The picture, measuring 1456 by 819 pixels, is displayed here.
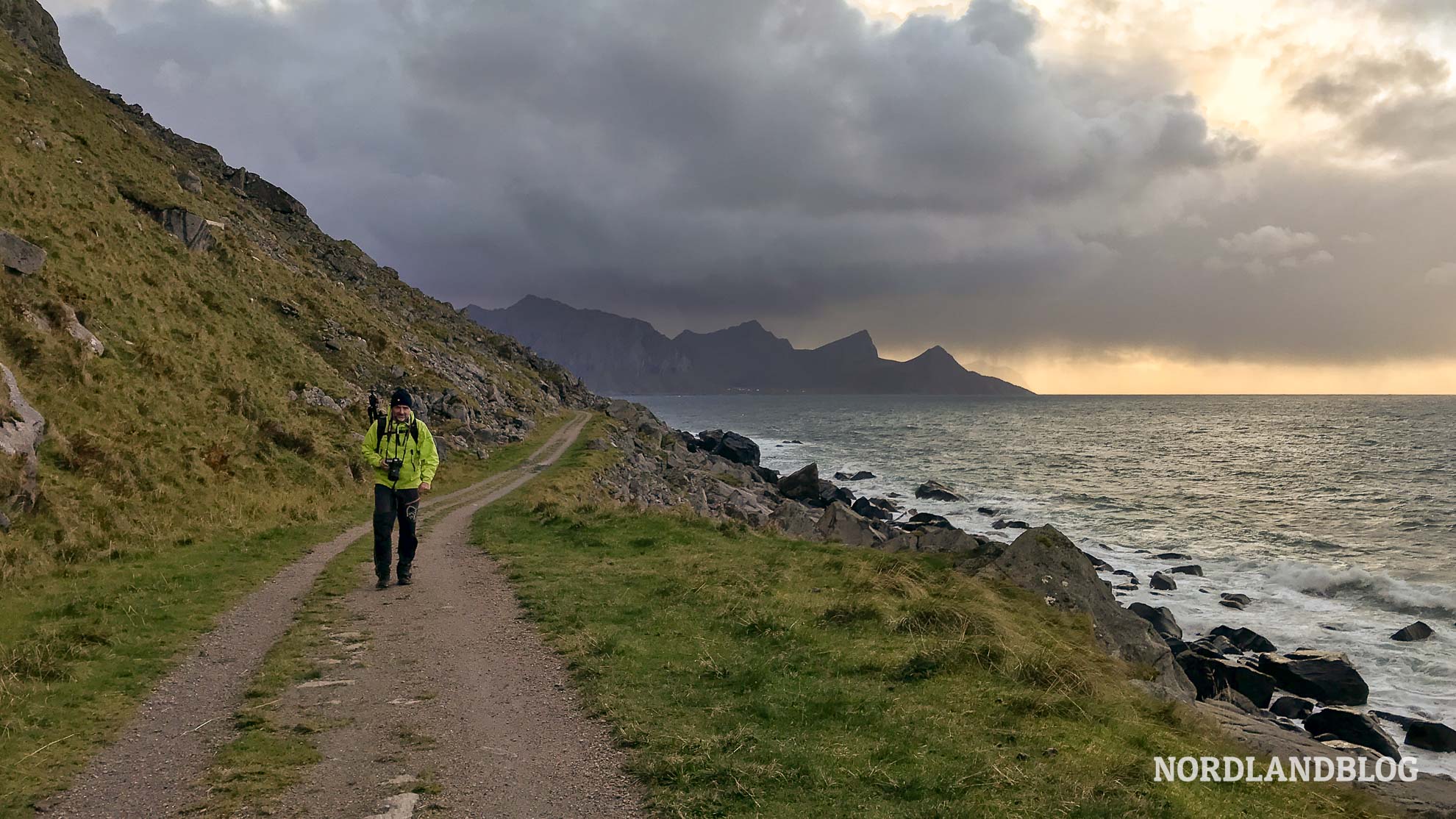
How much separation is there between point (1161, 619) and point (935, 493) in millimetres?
36783

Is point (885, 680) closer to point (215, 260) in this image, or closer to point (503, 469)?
point (503, 469)

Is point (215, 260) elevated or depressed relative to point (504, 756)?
elevated

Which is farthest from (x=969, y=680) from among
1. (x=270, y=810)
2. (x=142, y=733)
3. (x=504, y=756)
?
(x=142, y=733)

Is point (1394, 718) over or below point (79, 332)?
below

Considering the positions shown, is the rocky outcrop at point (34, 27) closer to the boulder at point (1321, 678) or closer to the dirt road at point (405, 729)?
the dirt road at point (405, 729)

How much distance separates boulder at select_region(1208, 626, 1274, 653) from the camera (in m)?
27.6

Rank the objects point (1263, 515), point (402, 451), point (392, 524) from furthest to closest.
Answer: point (1263, 515)
point (392, 524)
point (402, 451)

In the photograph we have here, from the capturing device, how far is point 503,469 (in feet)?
134

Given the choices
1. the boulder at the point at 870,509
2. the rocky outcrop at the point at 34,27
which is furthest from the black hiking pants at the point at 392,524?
the rocky outcrop at the point at 34,27

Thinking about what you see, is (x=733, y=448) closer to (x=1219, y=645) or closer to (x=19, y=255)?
(x=1219, y=645)

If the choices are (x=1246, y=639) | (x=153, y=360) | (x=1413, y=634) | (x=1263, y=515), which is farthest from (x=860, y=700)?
(x=1263, y=515)

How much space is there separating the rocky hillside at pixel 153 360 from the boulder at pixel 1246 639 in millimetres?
33038

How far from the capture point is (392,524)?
1425cm

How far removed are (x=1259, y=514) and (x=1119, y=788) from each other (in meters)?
61.2
